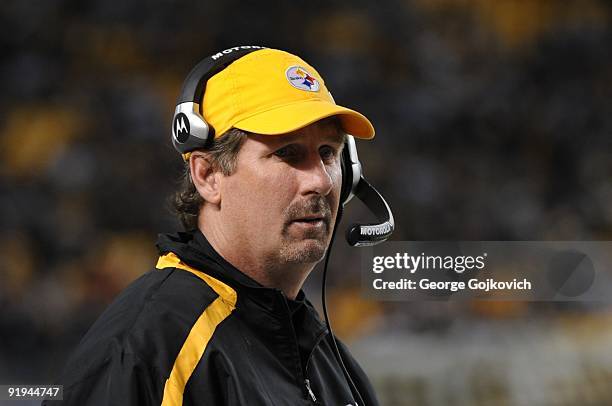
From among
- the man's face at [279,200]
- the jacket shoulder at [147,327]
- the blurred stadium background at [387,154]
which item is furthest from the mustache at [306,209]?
the blurred stadium background at [387,154]

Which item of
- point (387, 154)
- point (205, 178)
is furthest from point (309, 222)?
point (387, 154)

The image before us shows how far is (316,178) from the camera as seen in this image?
2.88 ft

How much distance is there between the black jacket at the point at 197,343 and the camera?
754mm

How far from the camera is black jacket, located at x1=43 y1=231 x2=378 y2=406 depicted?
2.48 feet

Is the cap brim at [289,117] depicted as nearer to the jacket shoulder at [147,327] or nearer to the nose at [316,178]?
the nose at [316,178]

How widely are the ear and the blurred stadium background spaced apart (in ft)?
4.62

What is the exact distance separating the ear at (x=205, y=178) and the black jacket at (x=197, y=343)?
40 mm

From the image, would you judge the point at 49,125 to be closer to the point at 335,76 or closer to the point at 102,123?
the point at 102,123

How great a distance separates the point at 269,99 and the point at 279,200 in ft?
0.31

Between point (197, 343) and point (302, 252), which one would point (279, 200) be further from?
point (197, 343)

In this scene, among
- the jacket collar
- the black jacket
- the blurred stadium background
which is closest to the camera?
the black jacket

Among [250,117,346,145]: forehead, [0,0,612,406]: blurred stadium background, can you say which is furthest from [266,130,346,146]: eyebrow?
[0,0,612,406]: blurred stadium background

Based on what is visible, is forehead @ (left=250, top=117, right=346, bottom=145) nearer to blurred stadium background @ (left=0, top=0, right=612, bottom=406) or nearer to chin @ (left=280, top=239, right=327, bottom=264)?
chin @ (left=280, top=239, right=327, bottom=264)

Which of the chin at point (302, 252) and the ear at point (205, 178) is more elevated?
the ear at point (205, 178)
